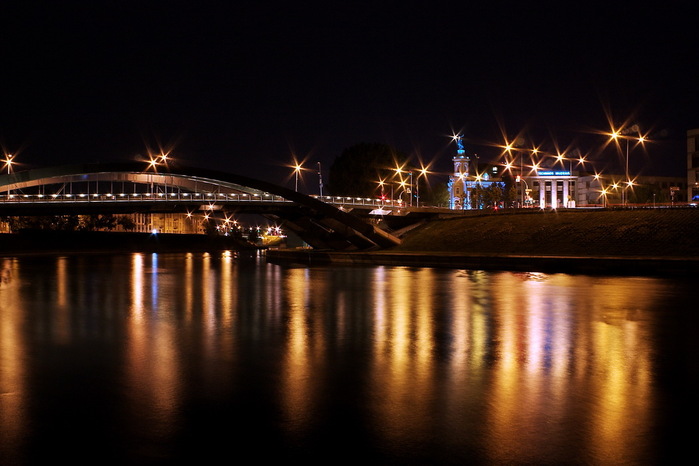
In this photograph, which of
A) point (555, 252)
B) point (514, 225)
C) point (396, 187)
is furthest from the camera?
point (396, 187)

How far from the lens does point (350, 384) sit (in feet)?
28.4

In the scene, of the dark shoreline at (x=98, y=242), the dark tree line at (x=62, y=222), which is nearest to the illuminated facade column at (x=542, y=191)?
the dark shoreline at (x=98, y=242)

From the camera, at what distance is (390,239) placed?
211ft

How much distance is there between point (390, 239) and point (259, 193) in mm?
29841

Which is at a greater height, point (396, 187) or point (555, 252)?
point (396, 187)

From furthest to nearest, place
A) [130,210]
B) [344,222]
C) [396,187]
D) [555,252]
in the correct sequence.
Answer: [396,187]
[130,210]
[344,222]
[555,252]

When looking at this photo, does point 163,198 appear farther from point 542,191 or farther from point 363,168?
point 542,191

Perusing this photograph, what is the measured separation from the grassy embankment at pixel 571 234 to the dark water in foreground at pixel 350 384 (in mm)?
27465

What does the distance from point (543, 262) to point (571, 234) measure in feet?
50.1

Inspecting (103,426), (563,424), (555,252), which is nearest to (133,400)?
(103,426)

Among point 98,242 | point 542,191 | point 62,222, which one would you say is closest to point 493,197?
point 542,191

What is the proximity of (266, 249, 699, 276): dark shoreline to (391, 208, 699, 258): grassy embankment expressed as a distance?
23.2 feet

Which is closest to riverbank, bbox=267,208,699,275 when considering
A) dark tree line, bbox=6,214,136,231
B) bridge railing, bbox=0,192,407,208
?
bridge railing, bbox=0,192,407,208

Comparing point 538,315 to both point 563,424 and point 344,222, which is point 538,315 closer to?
point 563,424
